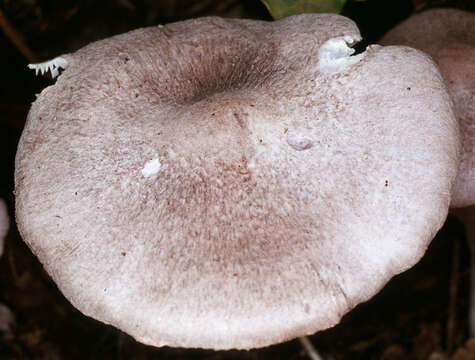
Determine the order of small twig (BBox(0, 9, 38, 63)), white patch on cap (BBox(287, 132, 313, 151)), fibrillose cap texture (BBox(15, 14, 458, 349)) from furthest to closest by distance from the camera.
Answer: small twig (BBox(0, 9, 38, 63))
white patch on cap (BBox(287, 132, 313, 151))
fibrillose cap texture (BBox(15, 14, 458, 349))

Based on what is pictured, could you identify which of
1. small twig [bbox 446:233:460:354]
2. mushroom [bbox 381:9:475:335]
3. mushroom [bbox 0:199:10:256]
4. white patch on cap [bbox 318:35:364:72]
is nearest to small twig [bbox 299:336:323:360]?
small twig [bbox 446:233:460:354]

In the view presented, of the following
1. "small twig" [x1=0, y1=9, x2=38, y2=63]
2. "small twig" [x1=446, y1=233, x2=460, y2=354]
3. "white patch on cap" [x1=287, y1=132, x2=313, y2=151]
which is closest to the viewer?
"white patch on cap" [x1=287, y1=132, x2=313, y2=151]

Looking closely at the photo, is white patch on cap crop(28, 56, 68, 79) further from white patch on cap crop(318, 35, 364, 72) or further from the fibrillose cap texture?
white patch on cap crop(318, 35, 364, 72)

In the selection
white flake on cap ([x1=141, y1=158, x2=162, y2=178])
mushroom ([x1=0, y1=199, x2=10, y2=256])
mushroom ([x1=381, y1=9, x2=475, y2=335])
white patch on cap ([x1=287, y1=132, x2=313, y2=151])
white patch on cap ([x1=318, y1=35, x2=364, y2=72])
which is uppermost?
white flake on cap ([x1=141, y1=158, x2=162, y2=178])

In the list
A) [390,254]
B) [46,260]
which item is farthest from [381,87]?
[46,260]

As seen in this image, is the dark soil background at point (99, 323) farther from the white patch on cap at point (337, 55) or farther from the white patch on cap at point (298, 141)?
the white patch on cap at point (298, 141)

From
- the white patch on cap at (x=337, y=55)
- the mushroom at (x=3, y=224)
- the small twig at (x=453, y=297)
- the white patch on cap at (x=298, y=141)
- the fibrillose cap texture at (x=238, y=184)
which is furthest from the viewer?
the small twig at (x=453, y=297)

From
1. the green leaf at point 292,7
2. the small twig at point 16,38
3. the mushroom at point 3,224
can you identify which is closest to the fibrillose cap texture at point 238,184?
the green leaf at point 292,7
